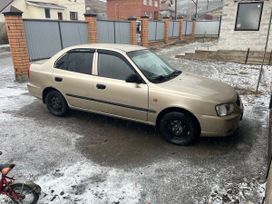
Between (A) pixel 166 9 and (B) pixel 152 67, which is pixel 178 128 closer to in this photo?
(B) pixel 152 67

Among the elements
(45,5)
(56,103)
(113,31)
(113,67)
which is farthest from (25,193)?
(45,5)

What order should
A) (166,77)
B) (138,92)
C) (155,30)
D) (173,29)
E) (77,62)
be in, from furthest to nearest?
(173,29) → (155,30) → (77,62) → (166,77) → (138,92)

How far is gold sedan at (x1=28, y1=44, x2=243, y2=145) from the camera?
388 cm

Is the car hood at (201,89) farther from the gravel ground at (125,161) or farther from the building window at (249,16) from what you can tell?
the building window at (249,16)

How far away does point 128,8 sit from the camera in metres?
44.8

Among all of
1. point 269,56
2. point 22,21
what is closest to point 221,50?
point 269,56

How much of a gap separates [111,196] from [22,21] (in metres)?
7.31

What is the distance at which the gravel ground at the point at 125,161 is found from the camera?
3016 millimetres

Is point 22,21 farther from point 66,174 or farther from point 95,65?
point 66,174

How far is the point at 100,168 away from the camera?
3.54 meters

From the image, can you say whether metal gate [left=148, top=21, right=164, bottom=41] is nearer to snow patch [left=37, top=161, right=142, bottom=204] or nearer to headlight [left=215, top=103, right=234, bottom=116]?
headlight [left=215, top=103, right=234, bottom=116]

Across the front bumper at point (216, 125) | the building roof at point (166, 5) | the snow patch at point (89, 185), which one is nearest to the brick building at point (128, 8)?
the building roof at point (166, 5)

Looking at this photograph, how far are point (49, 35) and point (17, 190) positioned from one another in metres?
7.92

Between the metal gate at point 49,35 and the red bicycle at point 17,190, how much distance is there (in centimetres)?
708
